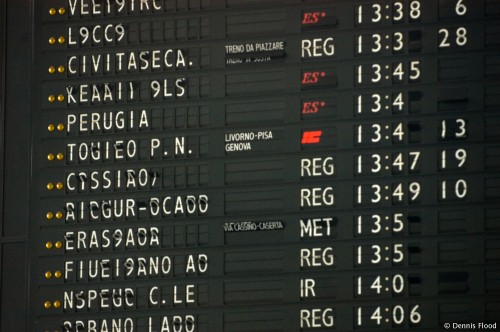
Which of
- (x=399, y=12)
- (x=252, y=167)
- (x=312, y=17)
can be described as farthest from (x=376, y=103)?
(x=252, y=167)

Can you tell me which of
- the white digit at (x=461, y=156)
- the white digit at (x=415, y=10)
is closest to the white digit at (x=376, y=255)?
the white digit at (x=461, y=156)

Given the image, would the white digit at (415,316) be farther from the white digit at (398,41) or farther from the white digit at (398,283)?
the white digit at (398,41)

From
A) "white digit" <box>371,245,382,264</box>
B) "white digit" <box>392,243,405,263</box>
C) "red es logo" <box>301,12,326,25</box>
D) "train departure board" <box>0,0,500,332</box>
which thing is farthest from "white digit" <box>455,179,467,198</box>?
"red es logo" <box>301,12,326,25</box>

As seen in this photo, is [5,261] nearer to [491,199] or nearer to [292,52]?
[292,52]

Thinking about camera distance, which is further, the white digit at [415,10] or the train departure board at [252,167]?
the white digit at [415,10]

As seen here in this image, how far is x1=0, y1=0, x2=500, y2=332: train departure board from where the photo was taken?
32.5 ft

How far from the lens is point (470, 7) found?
396 inches

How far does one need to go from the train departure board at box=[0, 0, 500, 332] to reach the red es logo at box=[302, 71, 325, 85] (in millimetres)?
15

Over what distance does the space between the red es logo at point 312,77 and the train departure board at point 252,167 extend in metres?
0.02

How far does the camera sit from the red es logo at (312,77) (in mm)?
10227

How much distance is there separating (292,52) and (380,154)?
95 cm

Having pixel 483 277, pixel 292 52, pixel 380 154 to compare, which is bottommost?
pixel 483 277

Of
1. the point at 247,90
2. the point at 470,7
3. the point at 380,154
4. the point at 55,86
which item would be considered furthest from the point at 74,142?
the point at 470,7

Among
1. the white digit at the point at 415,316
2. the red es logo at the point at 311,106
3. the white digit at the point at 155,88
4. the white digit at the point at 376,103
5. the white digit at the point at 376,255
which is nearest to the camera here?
the white digit at the point at 415,316
